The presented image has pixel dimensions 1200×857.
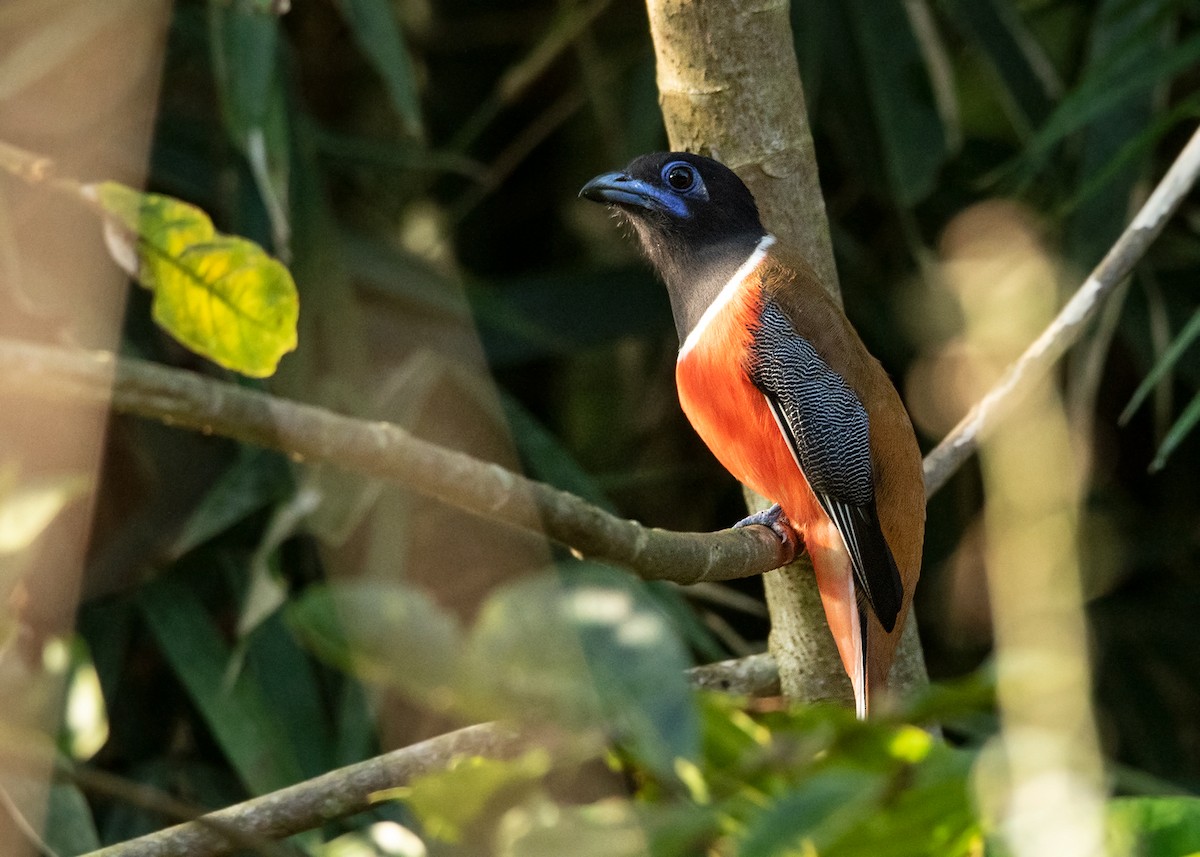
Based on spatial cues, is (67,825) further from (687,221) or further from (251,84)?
(687,221)

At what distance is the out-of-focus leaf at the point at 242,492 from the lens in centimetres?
317

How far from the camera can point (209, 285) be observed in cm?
160

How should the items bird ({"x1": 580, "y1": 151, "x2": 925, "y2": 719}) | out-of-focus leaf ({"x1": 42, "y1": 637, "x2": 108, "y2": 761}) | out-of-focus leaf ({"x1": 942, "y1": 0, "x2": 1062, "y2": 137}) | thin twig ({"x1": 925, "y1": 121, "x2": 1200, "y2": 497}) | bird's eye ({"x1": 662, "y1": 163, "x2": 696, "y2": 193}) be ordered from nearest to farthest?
1. out-of-focus leaf ({"x1": 42, "y1": 637, "x2": 108, "y2": 761})
2. thin twig ({"x1": 925, "y1": 121, "x2": 1200, "y2": 497})
3. bird ({"x1": 580, "y1": 151, "x2": 925, "y2": 719})
4. bird's eye ({"x1": 662, "y1": 163, "x2": 696, "y2": 193})
5. out-of-focus leaf ({"x1": 942, "y1": 0, "x2": 1062, "y2": 137})

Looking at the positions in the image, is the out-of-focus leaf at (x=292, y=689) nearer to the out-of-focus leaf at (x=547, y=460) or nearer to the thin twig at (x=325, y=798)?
the out-of-focus leaf at (x=547, y=460)

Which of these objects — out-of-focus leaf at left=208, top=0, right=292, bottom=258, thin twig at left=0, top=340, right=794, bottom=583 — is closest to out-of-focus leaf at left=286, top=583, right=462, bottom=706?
thin twig at left=0, top=340, right=794, bottom=583

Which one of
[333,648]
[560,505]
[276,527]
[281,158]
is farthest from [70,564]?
[333,648]

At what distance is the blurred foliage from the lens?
3.24 meters

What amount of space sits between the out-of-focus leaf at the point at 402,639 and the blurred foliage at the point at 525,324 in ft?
4.46

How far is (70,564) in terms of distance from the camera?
3.40 metres

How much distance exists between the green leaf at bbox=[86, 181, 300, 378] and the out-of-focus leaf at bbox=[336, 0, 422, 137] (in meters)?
1.54

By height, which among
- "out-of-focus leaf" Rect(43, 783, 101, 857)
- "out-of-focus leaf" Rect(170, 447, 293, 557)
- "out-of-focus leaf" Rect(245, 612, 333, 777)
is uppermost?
"out-of-focus leaf" Rect(170, 447, 293, 557)

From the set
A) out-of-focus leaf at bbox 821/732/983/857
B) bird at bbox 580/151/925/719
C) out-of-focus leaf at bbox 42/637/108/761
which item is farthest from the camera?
bird at bbox 580/151/925/719

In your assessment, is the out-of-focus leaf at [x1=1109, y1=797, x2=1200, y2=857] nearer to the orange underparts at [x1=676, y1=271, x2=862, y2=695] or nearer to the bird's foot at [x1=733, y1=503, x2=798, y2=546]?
the bird's foot at [x1=733, y1=503, x2=798, y2=546]

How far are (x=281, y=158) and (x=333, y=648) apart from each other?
8.20 ft
